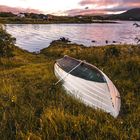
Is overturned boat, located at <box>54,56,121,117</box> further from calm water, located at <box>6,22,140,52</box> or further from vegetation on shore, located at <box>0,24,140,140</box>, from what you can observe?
calm water, located at <box>6,22,140,52</box>

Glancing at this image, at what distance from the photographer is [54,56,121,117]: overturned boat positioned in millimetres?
9195

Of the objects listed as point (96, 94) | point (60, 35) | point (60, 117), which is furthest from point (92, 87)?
point (60, 35)

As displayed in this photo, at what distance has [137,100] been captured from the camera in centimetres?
993

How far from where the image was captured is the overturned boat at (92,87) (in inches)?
362

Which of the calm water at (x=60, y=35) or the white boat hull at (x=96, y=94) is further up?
the white boat hull at (x=96, y=94)

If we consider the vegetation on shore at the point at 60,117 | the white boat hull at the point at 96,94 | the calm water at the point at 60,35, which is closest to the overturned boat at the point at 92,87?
the white boat hull at the point at 96,94

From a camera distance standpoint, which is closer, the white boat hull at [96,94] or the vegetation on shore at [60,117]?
the vegetation on shore at [60,117]

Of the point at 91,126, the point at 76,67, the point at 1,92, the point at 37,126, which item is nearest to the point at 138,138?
the point at 91,126

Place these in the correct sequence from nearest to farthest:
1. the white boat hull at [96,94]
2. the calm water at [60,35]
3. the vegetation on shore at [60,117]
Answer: the vegetation on shore at [60,117]
the white boat hull at [96,94]
the calm water at [60,35]

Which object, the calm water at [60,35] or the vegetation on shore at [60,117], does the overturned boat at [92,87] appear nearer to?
the vegetation on shore at [60,117]

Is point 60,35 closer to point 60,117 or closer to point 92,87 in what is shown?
point 92,87

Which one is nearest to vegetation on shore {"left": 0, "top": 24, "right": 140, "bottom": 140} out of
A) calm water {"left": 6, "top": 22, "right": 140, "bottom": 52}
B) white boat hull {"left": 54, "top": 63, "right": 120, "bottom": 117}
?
white boat hull {"left": 54, "top": 63, "right": 120, "bottom": 117}

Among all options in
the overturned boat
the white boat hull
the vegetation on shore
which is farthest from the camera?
the overturned boat

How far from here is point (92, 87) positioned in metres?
10.1
